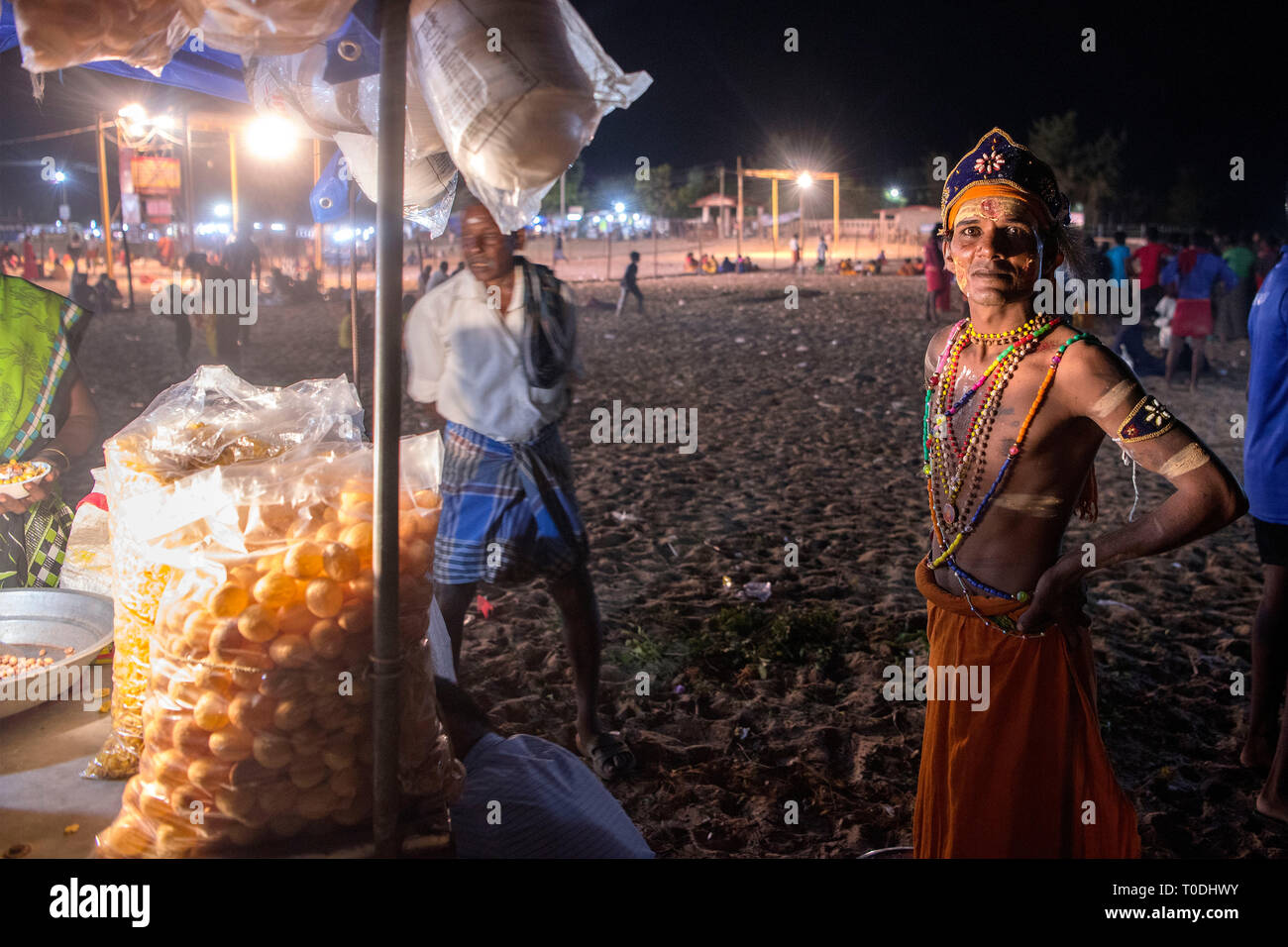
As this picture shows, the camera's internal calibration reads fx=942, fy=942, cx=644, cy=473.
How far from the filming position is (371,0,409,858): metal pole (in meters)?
1.40

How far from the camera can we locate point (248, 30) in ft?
4.41

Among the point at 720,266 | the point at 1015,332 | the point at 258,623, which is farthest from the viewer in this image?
the point at 720,266

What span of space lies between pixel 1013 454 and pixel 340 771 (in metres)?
1.63

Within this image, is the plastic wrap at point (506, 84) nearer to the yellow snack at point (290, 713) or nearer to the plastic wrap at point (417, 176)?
the plastic wrap at point (417, 176)

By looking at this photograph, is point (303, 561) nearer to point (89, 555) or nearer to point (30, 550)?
point (89, 555)

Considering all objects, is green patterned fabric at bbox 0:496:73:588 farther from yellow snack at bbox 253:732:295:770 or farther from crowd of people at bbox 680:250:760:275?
crowd of people at bbox 680:250:760:275

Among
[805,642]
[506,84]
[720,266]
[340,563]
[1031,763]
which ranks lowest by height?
[805,642]

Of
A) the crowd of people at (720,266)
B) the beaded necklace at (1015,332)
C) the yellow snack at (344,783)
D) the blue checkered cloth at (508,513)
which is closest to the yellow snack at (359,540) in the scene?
the yellow snack at (344,783)

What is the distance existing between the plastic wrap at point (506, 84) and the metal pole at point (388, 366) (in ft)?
0.18

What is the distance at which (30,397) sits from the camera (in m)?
3.27

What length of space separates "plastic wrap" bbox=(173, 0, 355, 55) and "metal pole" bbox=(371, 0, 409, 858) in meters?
0.09

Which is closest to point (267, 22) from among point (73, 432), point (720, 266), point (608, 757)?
point (73, 432)

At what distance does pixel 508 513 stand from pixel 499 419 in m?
0.33
